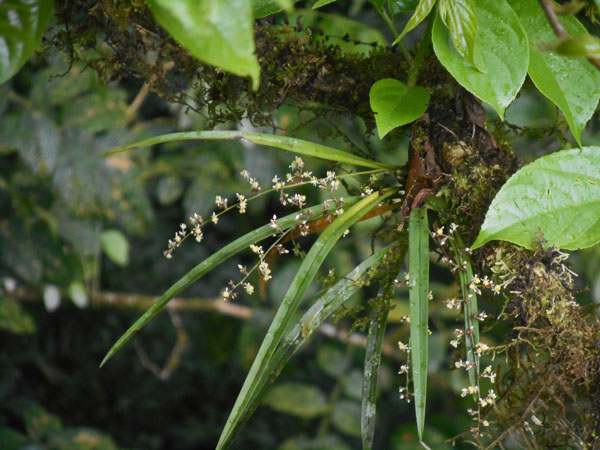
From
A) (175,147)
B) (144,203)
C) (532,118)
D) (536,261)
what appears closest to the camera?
(536,261)

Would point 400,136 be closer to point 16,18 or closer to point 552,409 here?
point 552,409

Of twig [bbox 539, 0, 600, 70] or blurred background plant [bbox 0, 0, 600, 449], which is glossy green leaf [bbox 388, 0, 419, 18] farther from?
twig [bbox 539, 0, 600, 70]

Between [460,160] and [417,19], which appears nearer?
[417,19]

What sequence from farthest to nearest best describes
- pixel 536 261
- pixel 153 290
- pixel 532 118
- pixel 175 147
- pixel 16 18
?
pixel 153 290, pixel 175 147, pixel 532 118, pixel 536 261, pixel 16 18

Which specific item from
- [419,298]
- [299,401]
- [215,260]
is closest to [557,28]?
[419,298]

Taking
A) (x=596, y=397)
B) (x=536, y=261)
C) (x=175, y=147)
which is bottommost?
(x=175, y=147)

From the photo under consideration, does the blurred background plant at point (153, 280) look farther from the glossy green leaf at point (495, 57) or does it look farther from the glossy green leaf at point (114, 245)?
the glossy green leaf at point (495, 57)

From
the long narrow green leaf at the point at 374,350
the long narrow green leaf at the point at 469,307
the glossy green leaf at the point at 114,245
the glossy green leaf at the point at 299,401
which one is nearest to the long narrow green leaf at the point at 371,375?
the long narrow green leaf at the point at 374,350

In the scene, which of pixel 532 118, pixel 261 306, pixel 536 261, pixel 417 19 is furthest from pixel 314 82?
pixel 261 306

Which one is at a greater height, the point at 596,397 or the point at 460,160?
the point at 460,160
